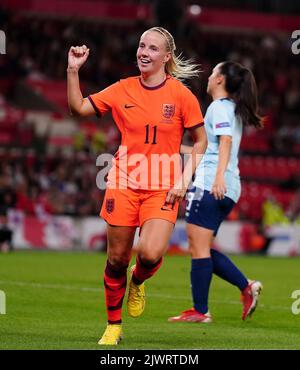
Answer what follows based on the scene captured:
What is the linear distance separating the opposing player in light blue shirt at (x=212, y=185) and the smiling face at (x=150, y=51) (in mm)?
1641

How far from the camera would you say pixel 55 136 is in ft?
86.4

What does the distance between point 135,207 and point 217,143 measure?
2075mm

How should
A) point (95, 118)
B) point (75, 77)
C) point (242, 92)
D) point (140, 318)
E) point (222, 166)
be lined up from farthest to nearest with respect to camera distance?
point (95, 118)
point (242, 92)
point (140, 318)
point (222, 166)
point (75, 77)

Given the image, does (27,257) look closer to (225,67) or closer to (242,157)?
(225,67)

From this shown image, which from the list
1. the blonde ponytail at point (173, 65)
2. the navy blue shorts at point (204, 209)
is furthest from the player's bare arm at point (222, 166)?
the blonde ponytail at point (173, 65)

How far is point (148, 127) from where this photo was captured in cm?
756

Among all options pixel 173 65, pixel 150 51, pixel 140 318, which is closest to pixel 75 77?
pixel 150 51

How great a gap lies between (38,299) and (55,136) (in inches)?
629

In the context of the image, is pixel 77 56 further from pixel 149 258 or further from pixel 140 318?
pixel 140 318

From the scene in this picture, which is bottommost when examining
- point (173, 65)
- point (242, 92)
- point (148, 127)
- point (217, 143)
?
point (217, 143)

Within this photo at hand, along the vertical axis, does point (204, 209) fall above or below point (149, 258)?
above

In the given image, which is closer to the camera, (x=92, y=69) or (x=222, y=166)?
(x=222, y=166)

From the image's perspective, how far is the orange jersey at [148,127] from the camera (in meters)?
7.57
